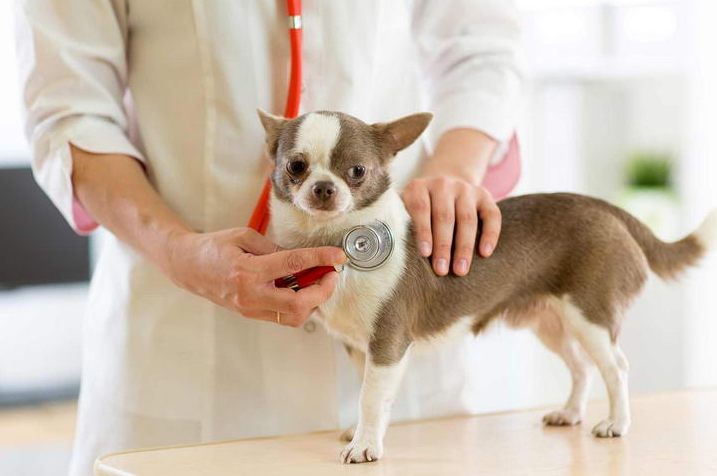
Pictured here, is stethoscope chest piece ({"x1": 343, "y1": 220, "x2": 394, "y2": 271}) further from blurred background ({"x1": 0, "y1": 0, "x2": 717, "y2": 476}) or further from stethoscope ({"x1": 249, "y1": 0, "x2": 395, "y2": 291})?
blurred background ({"x1": 0, "y1": 0, "x2": 717, "y2": 476})

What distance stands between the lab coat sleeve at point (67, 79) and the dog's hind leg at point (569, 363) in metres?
0.61

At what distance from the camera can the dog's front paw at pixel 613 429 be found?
3.68 feet

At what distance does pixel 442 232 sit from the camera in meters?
1.08

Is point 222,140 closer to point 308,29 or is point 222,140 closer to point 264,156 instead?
point 264,156

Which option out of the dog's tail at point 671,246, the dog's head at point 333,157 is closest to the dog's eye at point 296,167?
the dog's head at point 333,157

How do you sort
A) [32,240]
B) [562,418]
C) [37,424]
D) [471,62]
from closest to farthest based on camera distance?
[562,418] → [471,62] → [37,424] → [32,240]

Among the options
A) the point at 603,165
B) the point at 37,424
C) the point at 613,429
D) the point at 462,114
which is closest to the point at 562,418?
the point at 613,429

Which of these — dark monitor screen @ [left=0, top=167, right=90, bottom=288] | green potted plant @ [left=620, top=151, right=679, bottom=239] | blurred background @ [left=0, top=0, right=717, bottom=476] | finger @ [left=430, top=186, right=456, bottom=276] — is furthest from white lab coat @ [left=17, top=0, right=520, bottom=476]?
dark monitor screen @ [left=0, top=167, right=90, bottom=288]

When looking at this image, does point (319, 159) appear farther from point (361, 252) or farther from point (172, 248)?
point (172, 248)

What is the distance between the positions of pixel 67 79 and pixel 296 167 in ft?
1.26

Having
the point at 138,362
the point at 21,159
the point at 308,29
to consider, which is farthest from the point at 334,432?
the point at 21,159

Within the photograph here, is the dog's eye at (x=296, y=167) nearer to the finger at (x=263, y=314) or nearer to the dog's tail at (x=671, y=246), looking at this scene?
the finger at (x=263, y=314)

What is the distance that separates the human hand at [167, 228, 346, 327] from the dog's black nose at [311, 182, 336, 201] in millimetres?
58

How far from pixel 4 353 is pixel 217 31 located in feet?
8.95
